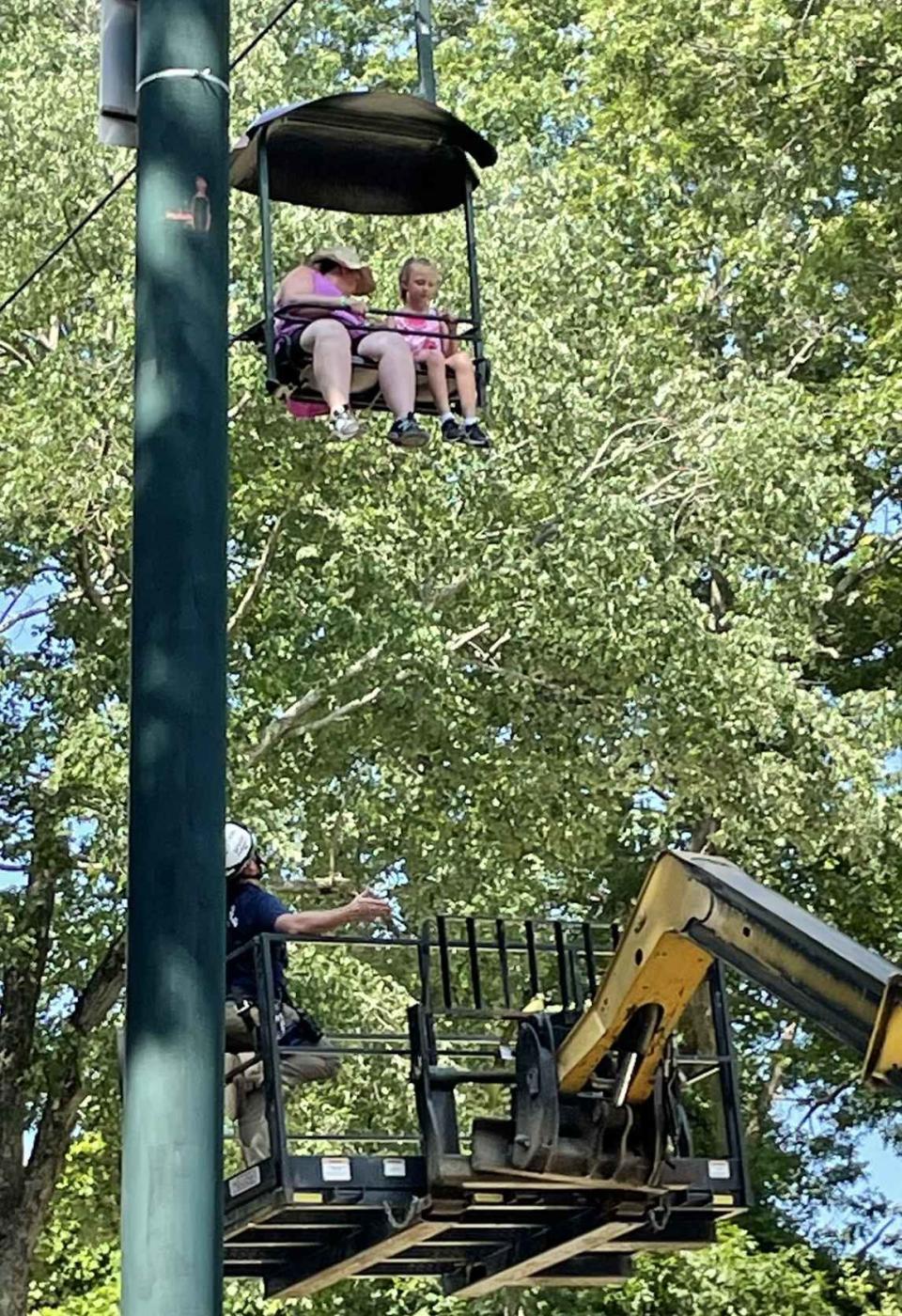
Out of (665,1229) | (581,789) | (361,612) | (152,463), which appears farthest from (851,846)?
(152,463)

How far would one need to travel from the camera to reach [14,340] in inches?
821

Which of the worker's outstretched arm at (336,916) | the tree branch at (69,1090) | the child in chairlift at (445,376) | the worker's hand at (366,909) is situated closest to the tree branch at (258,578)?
the tree branch at (69,1090)

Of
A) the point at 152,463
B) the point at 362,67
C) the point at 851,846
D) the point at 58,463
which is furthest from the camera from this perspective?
the point at 362,67

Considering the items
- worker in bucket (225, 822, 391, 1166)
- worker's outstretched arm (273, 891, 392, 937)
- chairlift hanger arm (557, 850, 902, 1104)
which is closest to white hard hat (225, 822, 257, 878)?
worker in bucket (225, 822, 391, 1166)

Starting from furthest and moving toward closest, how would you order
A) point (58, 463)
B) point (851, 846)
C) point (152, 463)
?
1. point (851, 846)
2. point (58, 463)
3. point (152, 463)

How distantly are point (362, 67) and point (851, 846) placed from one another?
15564mm

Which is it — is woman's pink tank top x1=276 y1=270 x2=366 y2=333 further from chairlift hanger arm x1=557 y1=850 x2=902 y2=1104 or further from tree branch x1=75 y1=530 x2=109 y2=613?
tree branch x1=75 y1=530 x2=109 y2=613

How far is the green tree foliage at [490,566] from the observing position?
2020cm

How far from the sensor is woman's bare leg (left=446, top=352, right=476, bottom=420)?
10.4 m

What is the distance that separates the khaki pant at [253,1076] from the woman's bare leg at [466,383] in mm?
2483

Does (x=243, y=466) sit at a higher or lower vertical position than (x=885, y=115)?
lower

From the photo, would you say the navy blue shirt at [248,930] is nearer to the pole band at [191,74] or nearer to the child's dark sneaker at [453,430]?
the child's dark sneaker at [453,430]

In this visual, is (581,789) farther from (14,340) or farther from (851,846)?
(14,340)

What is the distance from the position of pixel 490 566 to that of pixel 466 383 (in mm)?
10221
